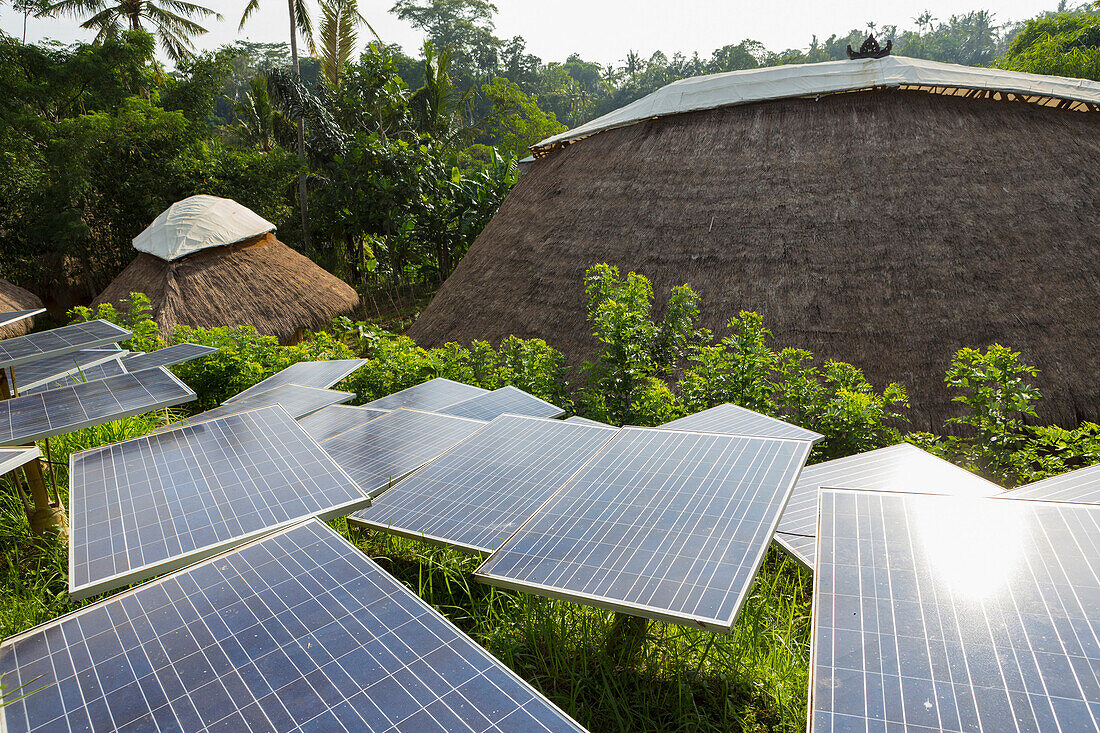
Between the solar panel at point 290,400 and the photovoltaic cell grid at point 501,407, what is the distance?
910 mm

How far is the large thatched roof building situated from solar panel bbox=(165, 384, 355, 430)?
16.0 feet

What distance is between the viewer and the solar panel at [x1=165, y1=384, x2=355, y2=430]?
4.71 meters

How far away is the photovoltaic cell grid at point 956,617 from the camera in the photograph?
56.7 inches

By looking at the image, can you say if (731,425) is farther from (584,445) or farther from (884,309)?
(884,309)

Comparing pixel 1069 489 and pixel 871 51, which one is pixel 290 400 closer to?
pixel 1069 489

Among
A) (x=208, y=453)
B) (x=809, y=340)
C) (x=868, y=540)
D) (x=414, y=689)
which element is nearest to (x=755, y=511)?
(x=868, y=540)

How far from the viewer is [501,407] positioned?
5027mm

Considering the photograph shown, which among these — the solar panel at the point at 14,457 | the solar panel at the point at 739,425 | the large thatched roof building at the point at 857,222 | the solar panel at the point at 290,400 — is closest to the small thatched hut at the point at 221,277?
the large thatched roof building at the point at 857,222

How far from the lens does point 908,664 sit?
158 centimetres

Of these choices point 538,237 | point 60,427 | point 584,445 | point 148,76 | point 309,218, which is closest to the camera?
point 60,427

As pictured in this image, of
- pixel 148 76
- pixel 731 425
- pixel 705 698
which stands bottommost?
pixel 705 698

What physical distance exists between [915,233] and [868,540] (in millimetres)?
7878

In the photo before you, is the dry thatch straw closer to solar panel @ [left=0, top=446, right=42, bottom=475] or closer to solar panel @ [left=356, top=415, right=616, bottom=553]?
solar panel @ [left=0, top=446, right=42, bottom=475]

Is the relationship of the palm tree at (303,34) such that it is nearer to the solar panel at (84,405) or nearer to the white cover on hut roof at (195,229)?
→ the white cover on hut roof at (195,229)
